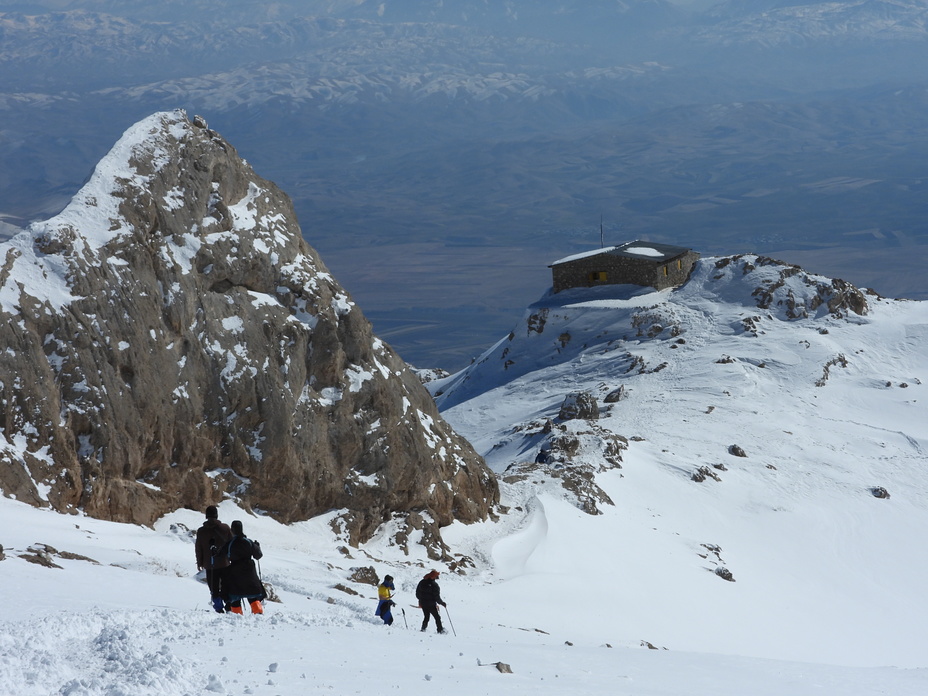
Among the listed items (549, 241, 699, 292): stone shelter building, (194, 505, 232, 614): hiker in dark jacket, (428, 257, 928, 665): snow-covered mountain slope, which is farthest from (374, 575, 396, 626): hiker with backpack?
(549, 241, 699, 292): stone shelter building

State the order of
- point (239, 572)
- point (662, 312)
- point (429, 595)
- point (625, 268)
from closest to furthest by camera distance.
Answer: point (239, 572), point (429, 595), point (662, 312), point (625, 268)

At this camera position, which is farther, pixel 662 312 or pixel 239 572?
pixel 662 312

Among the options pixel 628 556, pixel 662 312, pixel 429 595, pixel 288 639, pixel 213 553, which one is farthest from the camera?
pixel 662 312

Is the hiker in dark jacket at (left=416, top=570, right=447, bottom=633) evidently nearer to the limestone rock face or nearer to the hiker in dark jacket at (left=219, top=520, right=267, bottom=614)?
the hiker in dark jacket at (left=219, top=520, right=267, bottom=614)

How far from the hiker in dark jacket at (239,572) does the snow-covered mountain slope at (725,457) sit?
11709 mm

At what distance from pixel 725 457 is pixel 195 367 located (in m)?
23.3

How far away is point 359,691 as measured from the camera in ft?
39.1

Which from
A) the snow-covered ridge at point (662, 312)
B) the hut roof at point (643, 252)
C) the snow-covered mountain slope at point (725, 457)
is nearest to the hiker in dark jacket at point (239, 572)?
the snow-covered mountain slope at point (725, 457)

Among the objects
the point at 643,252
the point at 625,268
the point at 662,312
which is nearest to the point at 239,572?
the point at 662,312

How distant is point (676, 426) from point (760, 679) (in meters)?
29.9

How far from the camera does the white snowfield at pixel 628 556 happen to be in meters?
13.0

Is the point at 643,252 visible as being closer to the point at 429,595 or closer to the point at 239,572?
the point at 429,595

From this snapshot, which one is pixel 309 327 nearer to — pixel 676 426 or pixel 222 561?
pixel 222 561

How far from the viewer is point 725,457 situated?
42.9 metres
